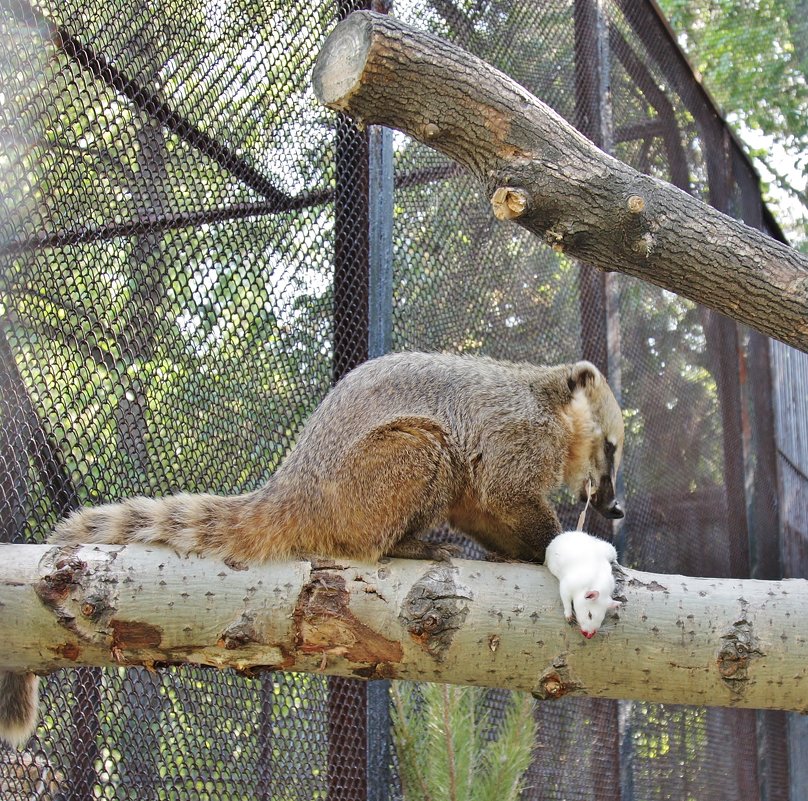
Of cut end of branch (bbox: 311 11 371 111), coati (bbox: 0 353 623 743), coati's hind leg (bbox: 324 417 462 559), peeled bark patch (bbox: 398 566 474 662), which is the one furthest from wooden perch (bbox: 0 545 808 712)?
cut end of branch (bbox: 311 11 371 111)

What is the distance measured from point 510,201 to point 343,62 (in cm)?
58

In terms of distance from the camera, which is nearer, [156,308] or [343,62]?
[343,62]

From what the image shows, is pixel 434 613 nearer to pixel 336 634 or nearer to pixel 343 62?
pixel 336 634

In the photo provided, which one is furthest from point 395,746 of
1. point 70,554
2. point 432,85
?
point 432,85

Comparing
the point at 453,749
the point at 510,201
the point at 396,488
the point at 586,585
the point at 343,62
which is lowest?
the point at 453,749

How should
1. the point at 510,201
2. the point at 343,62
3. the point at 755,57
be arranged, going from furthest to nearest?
the point at 755,57 → the point at 510,201 → the point at 343,62

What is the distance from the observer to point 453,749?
3.32 meters

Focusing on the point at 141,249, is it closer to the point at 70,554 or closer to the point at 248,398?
the point at 248,398

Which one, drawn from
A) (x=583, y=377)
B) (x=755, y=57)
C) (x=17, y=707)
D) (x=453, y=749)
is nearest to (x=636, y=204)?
(x=583, y=377)

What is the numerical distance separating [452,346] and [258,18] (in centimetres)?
166

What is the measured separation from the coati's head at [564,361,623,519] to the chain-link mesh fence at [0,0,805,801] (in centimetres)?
77

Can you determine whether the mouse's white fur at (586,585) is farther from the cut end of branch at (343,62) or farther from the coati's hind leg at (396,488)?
the cut end of branch at (343,62)

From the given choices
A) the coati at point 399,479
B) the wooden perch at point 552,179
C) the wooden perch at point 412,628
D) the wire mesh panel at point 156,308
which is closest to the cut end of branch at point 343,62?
the wooden perch at point 552,179

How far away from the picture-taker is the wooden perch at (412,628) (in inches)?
93.0
